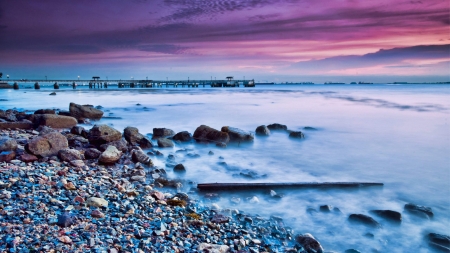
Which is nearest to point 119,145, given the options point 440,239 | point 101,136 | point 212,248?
point 101,136

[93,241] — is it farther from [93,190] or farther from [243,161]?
[243,161]

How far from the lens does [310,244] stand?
3658 millimetres

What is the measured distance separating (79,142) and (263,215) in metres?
5.65

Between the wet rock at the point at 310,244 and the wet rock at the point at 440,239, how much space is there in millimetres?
1643

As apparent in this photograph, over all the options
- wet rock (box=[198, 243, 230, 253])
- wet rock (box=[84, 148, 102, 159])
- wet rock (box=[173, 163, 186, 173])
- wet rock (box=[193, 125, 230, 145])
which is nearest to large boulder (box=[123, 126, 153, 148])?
wet rock (box=[193, 125, 230, 145])

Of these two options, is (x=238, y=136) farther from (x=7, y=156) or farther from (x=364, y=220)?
(x=7, y=156)

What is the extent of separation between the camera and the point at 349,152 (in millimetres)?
9031

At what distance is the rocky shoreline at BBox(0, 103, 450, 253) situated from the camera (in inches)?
120

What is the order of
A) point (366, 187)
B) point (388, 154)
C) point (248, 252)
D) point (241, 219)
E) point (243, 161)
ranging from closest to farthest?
point (248, 252) < point (241, 219) < point (366, 187) < point (243, 161) < point (388, 154)

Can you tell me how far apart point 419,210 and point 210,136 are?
19.8ft

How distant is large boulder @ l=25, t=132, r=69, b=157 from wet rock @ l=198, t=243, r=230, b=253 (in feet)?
14.1

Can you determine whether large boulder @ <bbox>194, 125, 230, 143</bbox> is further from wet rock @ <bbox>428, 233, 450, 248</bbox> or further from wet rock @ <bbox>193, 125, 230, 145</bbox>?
wet rock @ <bbox>428, 233, 450, 248</bbox>

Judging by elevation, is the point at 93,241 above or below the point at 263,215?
above

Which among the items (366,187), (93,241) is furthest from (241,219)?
(366,187)
